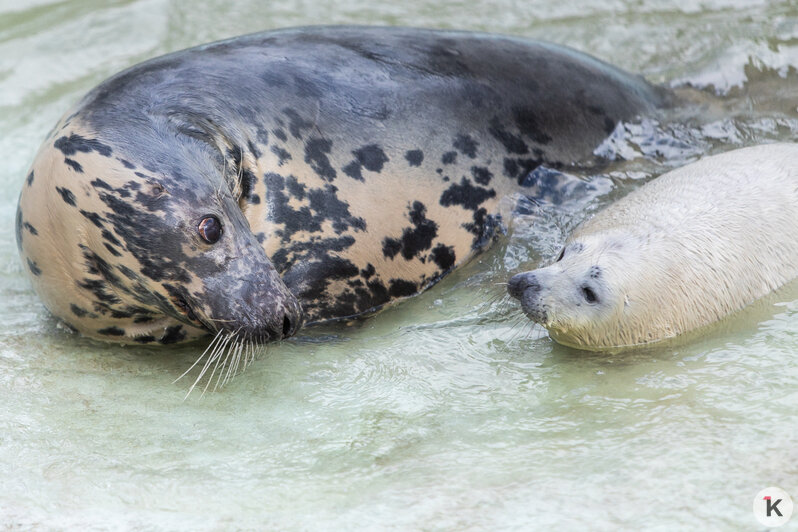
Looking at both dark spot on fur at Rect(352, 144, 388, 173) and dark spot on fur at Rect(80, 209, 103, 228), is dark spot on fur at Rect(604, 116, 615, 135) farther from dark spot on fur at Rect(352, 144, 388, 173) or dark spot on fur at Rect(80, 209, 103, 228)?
dark spot on fur at Rect(80, 209, 103, 228)

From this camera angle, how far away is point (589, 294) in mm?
3402

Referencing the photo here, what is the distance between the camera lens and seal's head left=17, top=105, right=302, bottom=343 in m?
3.23

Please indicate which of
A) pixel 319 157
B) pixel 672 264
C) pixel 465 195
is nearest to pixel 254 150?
pixel 319 157

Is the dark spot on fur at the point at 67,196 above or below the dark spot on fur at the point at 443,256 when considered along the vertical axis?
above

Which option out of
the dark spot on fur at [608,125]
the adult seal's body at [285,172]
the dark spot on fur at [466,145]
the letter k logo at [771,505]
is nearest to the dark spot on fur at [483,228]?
the adult seal's body at [285,172]

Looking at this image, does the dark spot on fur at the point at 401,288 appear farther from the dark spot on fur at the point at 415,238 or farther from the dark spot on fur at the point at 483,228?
the dark spot on fur at the point at 483,228

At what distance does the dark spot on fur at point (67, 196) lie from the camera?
330 centimetres

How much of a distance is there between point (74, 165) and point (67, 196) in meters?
0.11

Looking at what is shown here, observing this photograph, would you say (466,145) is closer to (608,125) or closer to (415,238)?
(415,238)

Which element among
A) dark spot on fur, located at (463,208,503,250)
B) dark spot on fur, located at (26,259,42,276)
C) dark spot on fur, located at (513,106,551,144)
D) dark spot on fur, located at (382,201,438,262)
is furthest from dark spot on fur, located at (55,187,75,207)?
dark spot on fur, located at (513,106,551,144)

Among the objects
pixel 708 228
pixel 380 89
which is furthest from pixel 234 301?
pixel 708 228

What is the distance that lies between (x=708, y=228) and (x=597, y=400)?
1.06m

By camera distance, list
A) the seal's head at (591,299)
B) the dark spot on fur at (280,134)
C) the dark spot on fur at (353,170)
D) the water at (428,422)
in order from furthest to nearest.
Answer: the dark spot on fur at (353,170) → the dark spot on fur at (280,134) → the seal's head at (591,299) → the water at (428,422)

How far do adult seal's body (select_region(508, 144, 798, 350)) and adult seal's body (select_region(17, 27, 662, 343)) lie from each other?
61cm
